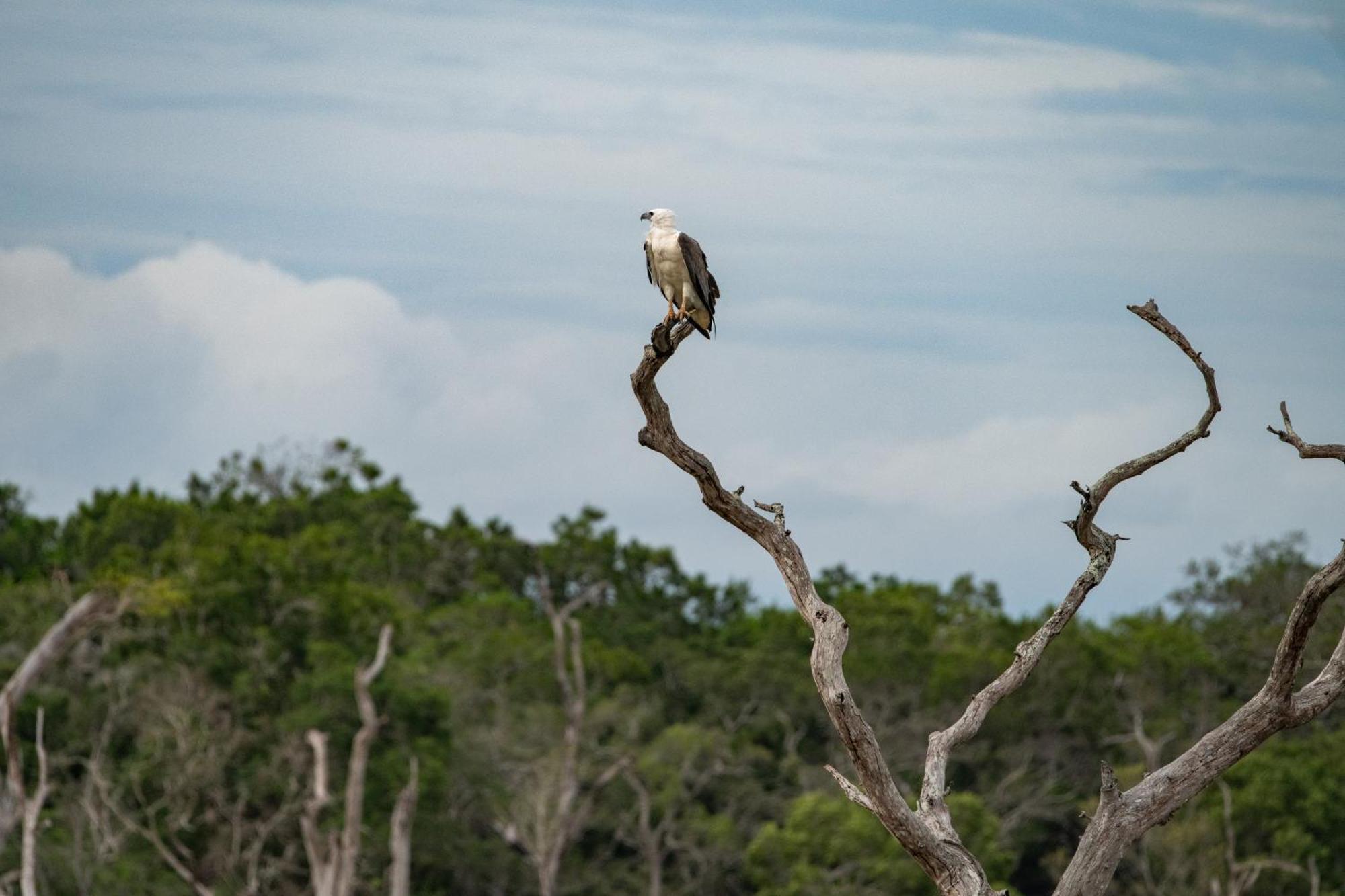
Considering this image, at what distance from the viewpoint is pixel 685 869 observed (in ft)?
99.1

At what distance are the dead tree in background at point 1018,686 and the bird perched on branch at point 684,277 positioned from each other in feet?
4.79

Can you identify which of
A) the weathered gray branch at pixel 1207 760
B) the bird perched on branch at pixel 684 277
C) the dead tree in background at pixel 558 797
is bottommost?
the weathered gray branch at pixel 1207 760

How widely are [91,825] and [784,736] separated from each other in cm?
1304

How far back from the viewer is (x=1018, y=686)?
620cm

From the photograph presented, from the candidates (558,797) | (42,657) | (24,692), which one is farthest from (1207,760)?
(558,797)

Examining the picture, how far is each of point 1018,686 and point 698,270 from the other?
100 inches

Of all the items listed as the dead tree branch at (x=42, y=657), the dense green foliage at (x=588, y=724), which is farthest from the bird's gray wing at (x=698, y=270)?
the dense green foliage at (x=588, y=724)

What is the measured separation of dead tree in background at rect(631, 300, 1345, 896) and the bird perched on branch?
4.79ft

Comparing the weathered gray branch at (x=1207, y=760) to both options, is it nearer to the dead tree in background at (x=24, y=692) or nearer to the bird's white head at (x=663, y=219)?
the bird's white head at (x=663, y=219)

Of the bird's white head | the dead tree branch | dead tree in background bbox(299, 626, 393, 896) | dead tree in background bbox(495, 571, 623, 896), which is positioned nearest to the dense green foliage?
dead tree in background bbox(495, 571, 623, 896)

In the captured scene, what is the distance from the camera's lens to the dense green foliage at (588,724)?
2831 cm

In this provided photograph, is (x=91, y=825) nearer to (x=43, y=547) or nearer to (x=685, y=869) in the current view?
(x=685, y=869)

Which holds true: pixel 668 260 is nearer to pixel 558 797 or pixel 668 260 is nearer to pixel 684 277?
pixel 684 277

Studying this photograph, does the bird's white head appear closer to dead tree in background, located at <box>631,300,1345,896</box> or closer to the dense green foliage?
dead tree in background, located at <box>631,300,1345,896</box>
